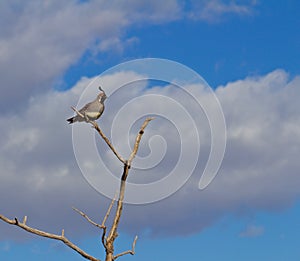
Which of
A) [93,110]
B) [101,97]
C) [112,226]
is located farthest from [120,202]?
[101,97]

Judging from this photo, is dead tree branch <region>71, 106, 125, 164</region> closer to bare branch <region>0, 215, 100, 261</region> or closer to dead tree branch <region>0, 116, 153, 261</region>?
dead tree branch <region>0, 116, 153, 261</region>

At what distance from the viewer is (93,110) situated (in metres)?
23.1

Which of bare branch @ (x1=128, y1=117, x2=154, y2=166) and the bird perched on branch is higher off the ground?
the bird perched on branch

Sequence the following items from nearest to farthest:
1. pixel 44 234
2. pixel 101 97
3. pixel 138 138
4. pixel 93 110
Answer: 1. pixel 44 234
2. pixel 138 138
3. pixel 93 110
4. pixel 101 97

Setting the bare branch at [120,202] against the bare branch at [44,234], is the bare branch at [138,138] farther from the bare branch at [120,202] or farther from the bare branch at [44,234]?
the bare branch at [44,234]

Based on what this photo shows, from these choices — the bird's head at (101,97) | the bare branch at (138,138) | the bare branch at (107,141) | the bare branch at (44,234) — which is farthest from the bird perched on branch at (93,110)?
the bare branch at (44,234)

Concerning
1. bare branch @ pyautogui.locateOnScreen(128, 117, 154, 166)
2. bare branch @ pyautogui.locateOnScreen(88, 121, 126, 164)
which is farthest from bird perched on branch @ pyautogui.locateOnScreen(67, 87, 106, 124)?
bare branch @ pyautogui.locateOnScreen(128, 117, 154, 166)

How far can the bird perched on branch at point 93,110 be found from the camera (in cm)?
2302

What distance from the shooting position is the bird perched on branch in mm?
23016

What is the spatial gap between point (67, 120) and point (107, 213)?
12.8 ft

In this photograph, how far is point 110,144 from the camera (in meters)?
21.3

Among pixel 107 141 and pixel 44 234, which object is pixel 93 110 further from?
pixel 44 234

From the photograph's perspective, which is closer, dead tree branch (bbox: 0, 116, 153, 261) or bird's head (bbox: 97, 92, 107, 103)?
dead tree branch (bbox: 0, 116, 153, 261)

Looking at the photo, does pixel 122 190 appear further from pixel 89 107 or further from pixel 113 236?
pixel 89 107
